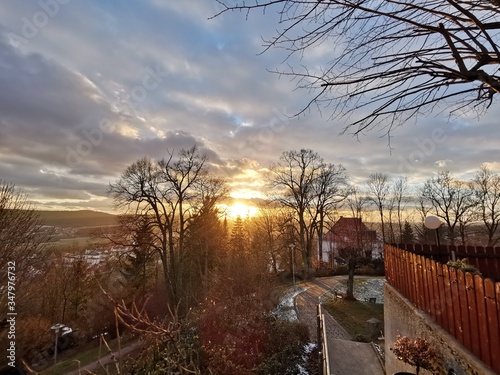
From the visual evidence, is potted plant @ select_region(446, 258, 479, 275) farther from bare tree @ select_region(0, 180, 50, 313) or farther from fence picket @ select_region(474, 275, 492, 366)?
bare tree @ select_region(0, 180, 50, 313)

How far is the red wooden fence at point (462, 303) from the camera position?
2.50 metres

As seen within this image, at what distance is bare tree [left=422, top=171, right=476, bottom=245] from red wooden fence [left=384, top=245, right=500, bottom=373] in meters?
26.5

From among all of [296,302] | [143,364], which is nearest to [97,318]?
[296,302]

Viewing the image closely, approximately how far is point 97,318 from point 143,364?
593 inches

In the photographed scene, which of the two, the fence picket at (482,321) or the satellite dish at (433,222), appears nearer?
the fence picket at (482,321)

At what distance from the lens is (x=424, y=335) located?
13.0ft

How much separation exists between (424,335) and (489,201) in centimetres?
2851

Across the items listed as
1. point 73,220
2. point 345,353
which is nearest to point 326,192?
point 345,353

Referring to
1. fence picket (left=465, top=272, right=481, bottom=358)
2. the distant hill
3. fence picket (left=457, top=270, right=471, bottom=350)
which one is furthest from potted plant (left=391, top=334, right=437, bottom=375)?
the distant hill

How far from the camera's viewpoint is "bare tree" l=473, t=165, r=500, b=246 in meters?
24.6

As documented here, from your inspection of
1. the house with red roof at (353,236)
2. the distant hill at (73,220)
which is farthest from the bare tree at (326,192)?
the distant hill at (73,220)

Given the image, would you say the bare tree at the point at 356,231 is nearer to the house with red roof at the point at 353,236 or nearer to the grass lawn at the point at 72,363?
the house with red roof at the point at 353,236

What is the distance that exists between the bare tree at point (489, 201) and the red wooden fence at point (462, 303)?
2646cm

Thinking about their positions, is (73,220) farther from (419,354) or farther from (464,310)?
(464,310)
